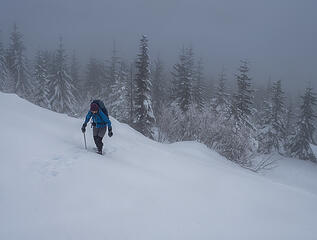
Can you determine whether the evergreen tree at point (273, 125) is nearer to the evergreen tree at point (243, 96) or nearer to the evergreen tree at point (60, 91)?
the evergreen tree at point (243, 96)

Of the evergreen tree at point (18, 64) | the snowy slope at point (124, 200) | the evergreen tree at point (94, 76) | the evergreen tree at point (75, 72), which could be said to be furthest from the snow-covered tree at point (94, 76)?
the snowy slope at point (124, 200)

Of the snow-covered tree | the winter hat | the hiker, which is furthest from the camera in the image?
the snow-covered tree

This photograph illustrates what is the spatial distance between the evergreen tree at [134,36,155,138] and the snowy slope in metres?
17.0

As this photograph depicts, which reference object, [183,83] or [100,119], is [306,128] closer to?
[183,83]

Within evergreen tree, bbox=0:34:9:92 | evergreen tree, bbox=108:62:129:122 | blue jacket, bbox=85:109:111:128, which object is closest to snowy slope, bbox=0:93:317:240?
blue jacket, bbox=85:109:111:128

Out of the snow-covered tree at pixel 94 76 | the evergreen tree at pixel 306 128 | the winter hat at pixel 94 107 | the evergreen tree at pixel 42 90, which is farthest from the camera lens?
the snow-covered tree at pixel 94 76

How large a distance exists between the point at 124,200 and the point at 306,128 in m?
35.5

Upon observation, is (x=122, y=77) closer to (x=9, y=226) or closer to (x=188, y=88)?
(x=188, y=88)

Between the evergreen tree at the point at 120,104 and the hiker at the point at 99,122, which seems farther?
the evergreen tree at the point at 120,104

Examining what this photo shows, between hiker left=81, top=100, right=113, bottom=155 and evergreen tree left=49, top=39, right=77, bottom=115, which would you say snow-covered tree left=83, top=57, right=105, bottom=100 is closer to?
evergreen tree left=49, top=39, right=77, bottom=115

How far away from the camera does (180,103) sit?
2566cm

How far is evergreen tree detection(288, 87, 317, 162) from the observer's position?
102ft

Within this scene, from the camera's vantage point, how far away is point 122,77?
33938 millimetres

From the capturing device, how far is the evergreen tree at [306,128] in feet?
102
